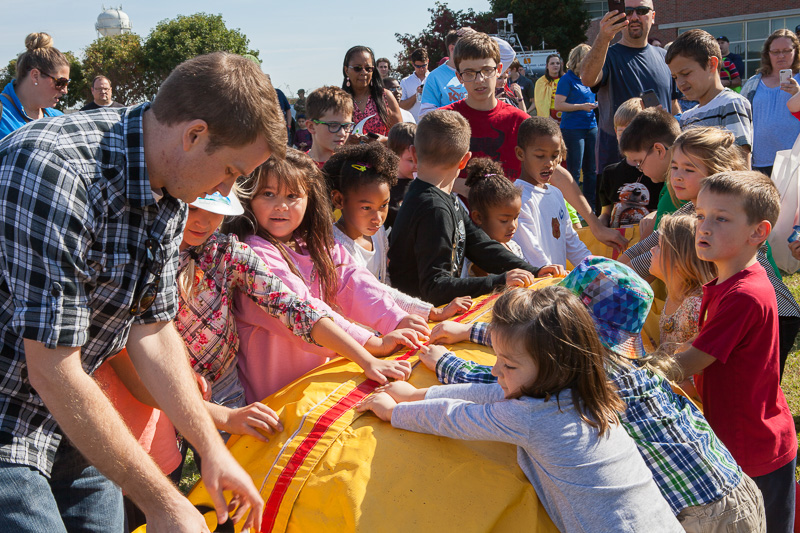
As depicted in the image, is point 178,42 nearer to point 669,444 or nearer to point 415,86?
point 415,86

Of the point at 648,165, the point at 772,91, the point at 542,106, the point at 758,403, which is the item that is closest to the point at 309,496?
the point at 758,403

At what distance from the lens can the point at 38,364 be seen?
151cm

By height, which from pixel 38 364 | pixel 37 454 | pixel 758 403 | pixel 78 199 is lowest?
pixel 758 403

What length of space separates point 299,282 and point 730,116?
3789 millimetres

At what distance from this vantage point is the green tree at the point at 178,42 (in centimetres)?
3606

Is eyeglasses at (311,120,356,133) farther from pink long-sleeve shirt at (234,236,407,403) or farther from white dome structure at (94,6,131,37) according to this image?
white dome structure at (94,6,131,37)

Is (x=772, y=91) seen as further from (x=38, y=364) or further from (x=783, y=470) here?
(x=38, y=364)

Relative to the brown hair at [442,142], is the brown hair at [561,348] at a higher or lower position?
lower

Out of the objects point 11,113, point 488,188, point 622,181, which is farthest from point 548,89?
point 11,113

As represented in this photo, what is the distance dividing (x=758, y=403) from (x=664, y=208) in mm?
1755

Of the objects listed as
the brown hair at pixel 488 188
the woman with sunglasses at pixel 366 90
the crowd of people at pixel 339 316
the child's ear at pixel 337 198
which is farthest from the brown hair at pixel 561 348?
the woman with sunglasses at pixel 366 90

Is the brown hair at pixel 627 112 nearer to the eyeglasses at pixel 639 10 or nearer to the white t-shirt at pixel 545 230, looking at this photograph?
the eyeglasses at pixel 639 10

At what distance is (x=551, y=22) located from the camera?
34.1m

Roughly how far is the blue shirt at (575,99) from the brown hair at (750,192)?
6.54m
